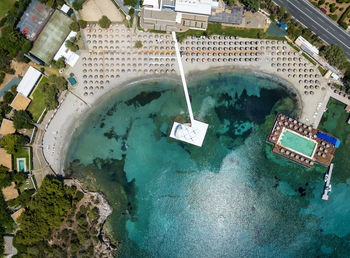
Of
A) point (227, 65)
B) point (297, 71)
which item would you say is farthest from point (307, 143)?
point (227, 65)

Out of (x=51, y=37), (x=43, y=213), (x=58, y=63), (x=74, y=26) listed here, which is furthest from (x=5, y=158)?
(x=74, y=26)

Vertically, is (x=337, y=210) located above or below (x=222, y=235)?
above

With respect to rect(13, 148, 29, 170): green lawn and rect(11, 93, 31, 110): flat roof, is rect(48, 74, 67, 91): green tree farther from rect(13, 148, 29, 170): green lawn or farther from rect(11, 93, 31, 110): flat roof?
rect(13, 148, 29, 170): green lawn

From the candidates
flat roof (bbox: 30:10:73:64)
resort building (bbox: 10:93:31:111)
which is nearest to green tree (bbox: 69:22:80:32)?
flat roof (bbox: 30:10:73:64)

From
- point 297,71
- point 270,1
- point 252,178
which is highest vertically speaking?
point 270,1

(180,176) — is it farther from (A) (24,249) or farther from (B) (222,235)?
(A) (24,249)

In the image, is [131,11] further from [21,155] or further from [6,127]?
[21,155]

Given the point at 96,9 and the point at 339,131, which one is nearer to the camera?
the point at 96,9
